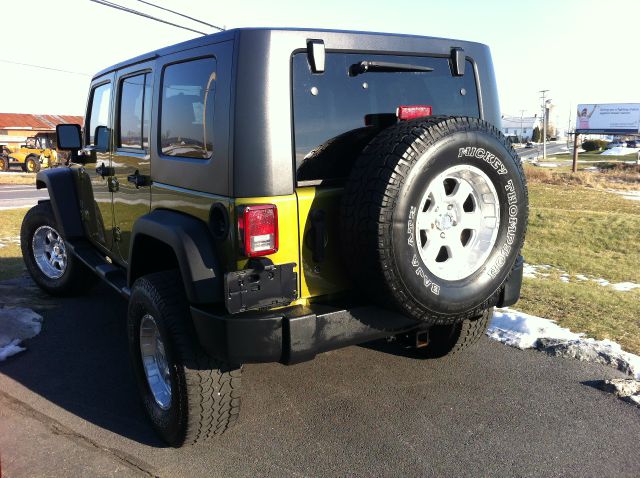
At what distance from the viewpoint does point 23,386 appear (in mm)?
3678

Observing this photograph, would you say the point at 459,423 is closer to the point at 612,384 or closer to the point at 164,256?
the point at 612,384

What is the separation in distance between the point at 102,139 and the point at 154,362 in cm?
194

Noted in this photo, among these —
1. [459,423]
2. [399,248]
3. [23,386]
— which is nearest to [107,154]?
[23,386]

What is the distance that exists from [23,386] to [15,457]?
0.89 metres

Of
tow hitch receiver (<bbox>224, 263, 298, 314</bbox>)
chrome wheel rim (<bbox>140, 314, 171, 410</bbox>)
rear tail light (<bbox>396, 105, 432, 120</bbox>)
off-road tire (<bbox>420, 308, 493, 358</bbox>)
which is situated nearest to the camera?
tow hitch receiver (<bbox>224, 263, 298, 314</bbox>)

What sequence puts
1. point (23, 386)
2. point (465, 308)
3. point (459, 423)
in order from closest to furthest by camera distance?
point (465, 308) < point (459, 423) < point (23, 386)

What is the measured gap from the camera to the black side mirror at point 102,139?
13.8ft

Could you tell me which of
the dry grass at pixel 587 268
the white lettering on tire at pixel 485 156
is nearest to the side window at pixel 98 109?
the white lettering on tire at pixel 485 156

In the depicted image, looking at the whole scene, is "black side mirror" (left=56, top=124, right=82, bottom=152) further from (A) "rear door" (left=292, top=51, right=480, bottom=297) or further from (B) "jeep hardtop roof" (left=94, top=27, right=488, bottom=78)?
(A) "rear door" (left=292, top=51, right=480, bottom=297)

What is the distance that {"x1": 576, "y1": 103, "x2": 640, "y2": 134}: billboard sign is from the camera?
1810 inches

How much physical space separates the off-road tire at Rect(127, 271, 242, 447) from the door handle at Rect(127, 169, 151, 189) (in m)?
0.70

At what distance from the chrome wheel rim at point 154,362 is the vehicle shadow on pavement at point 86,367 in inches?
8.8

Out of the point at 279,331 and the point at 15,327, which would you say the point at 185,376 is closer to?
the point at 279,331

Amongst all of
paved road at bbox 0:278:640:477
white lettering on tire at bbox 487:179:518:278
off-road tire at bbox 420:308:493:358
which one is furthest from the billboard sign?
white lettering on tire at bbox 487:179:518:278
